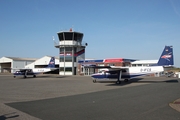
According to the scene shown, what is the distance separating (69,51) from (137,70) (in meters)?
28.3

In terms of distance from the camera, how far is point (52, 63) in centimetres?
4581

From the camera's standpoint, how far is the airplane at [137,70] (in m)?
26.0

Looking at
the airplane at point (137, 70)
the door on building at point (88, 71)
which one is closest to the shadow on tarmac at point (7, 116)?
the airplane at point (137, 70)

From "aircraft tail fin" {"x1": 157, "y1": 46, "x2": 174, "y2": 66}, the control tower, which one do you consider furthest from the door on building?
"aircraft tail fin" {"x1": 157, "y1": 46, "x2": 174, "y2": 66}

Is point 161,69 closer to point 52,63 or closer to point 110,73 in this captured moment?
point 110,73

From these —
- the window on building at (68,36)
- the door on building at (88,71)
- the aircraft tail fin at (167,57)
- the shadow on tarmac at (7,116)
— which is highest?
the window on building at (68,36)

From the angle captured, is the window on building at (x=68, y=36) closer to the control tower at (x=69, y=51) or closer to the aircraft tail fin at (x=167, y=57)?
the control tower at (x=69, y=51)

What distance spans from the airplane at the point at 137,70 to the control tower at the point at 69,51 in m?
24.1

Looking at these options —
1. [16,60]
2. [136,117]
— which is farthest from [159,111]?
[16,60]

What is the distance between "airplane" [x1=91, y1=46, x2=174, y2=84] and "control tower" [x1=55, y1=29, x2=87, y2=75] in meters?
24.1

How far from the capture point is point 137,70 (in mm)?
28109

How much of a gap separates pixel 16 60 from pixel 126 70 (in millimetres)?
54399

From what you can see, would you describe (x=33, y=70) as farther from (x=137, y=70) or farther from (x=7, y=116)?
(x=7, y=116)

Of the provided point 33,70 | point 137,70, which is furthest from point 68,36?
point 137,70
